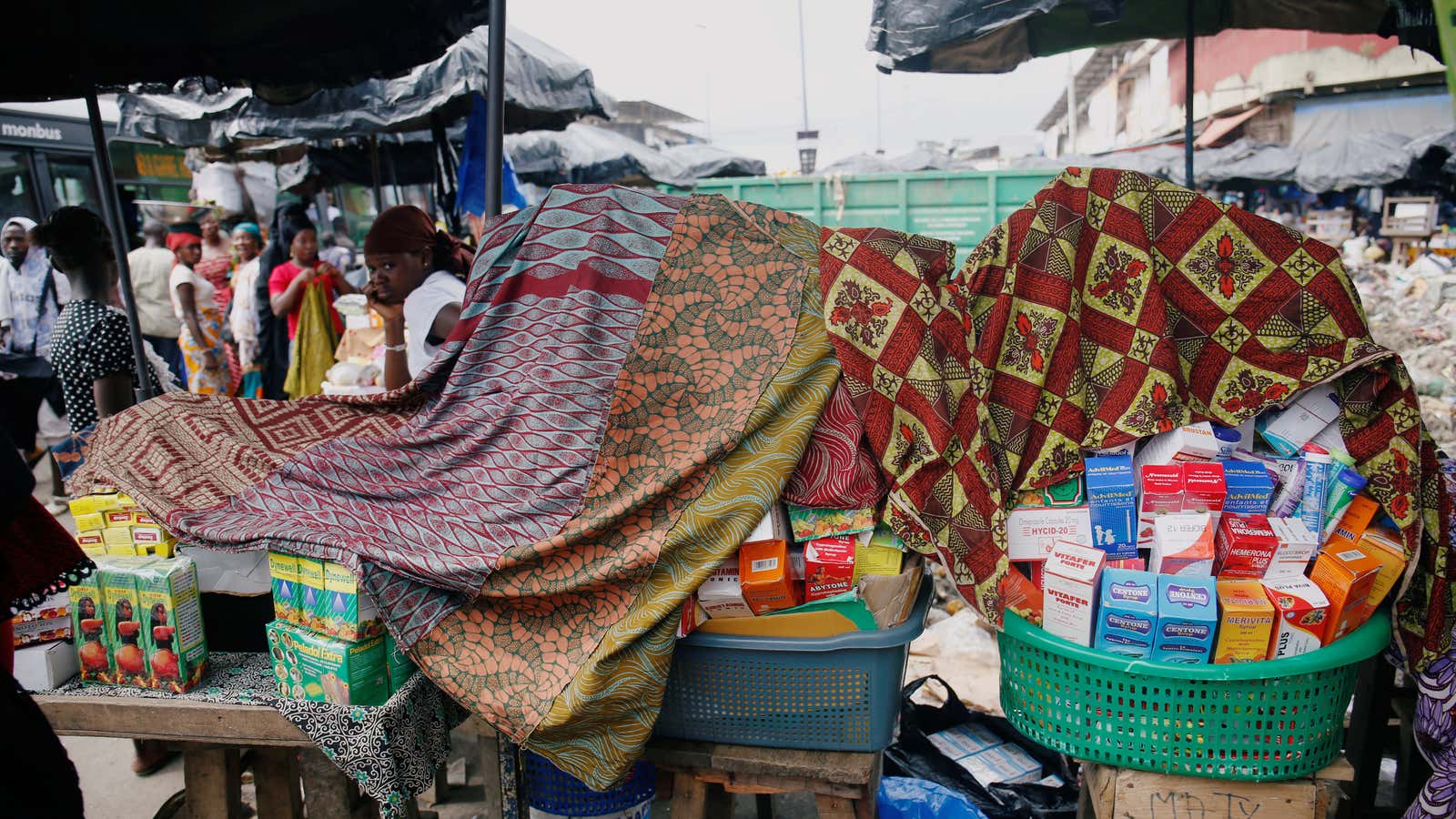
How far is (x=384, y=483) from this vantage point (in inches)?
88.5

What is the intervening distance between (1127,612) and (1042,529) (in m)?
0.27

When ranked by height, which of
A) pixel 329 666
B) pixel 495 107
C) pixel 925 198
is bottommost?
pixel 329 666

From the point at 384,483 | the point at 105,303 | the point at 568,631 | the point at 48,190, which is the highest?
the point at 48,190

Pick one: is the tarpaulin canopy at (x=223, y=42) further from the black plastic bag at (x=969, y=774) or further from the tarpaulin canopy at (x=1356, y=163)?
the tarpaulin canopy at (x=1356, y=163)

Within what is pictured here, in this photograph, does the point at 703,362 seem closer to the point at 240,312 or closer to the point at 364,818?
the point at 364,818

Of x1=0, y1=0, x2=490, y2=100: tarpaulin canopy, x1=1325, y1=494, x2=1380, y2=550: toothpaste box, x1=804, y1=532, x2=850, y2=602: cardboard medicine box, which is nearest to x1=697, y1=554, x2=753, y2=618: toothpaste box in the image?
x1=804, y1=532, x2=850, y2=602: cardboard medicine box

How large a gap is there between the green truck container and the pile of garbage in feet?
13.0

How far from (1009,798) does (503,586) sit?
1.51 metres

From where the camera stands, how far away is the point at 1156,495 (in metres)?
1.96

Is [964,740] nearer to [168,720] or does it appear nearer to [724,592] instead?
[724,592]

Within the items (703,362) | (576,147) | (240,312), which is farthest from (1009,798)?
(576,147)

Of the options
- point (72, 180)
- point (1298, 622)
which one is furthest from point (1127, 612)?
point (72, 180)

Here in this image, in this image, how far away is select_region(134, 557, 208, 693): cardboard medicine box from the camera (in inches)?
83.0

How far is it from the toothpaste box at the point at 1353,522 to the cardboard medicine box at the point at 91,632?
286 centimetres
